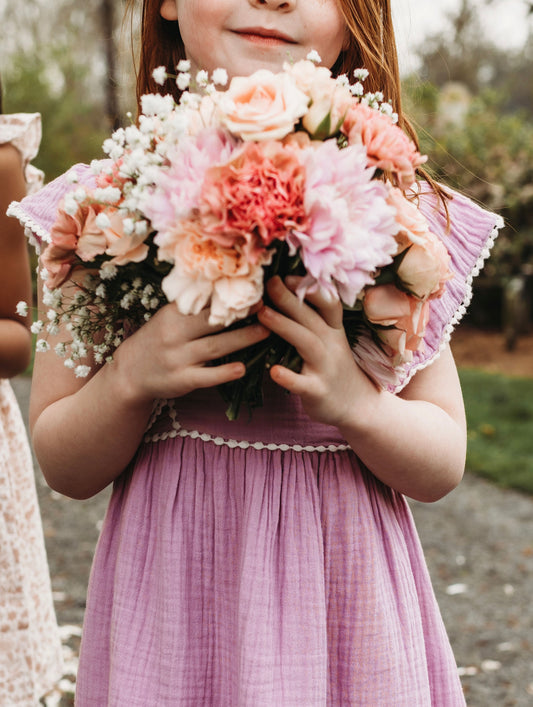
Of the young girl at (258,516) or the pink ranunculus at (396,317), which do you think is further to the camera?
the young girl at (258,516)

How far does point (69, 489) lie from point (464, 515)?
15.2ft

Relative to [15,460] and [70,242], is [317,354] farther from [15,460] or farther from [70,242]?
[15,460]

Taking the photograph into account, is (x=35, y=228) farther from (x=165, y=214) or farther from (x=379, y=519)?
(x=379, y=519)

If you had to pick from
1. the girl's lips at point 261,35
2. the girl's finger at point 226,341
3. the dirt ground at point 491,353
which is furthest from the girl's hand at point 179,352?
the dirt ground at point 491,353

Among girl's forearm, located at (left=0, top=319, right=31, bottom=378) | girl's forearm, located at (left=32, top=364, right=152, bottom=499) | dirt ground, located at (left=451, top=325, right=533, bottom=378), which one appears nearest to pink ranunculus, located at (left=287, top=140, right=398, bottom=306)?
girl's forearm, located at (left=32, top=364, right=152, bottom=499)

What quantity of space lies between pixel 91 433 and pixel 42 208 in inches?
21.2

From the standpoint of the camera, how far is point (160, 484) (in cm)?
169

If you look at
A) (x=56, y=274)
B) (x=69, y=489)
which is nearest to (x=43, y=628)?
(x=69, y=489)

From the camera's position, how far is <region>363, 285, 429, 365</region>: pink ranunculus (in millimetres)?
1333

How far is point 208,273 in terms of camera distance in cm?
116

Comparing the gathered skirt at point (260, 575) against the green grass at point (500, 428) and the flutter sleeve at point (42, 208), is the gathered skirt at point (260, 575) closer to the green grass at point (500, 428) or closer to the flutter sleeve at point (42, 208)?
the flutter sleeve at point (42, 208)

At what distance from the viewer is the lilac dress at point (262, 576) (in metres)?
1.55

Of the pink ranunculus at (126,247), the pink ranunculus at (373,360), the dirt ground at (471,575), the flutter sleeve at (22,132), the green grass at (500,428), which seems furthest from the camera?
the green grass at (500,428)

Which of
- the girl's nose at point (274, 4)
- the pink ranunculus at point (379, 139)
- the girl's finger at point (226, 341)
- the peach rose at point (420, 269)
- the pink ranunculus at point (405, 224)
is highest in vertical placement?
the girl's nose at point (274, 4)
